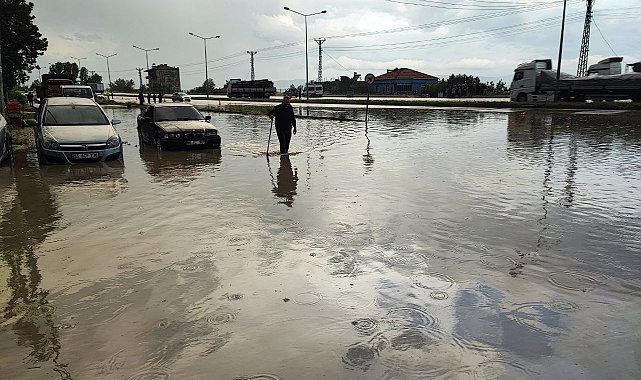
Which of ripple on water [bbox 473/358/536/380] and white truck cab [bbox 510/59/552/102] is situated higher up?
white truck cab [bbox 510/59/552/102]

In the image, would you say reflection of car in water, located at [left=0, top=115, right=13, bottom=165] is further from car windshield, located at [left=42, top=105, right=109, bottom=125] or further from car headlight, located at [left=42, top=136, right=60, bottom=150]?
car headlight, located at [left=42, top=136, right=60, bottom=150]

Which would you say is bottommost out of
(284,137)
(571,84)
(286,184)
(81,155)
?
(286,184)

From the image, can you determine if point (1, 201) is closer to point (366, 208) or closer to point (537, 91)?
point (366, 208)

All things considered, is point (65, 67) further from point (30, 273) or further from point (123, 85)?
point (30, 273)

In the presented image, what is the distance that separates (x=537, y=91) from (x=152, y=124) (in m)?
33.0

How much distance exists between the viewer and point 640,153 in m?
13.3

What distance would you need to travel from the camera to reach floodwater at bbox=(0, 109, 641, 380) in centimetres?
360

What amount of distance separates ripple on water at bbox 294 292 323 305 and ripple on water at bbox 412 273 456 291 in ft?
3.30

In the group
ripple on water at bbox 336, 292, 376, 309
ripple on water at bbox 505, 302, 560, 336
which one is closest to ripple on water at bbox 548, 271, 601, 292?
ripple on water at bbox 505, 302, 560, 336

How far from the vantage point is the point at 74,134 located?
12.1m

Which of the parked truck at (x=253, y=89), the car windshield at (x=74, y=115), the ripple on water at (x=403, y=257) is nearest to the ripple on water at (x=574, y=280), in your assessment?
the ripple on water at (x=403, y=257)

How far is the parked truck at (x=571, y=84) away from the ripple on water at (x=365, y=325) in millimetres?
35964

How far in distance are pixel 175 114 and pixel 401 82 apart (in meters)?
75.8

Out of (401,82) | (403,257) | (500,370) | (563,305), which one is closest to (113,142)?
(403,257)
